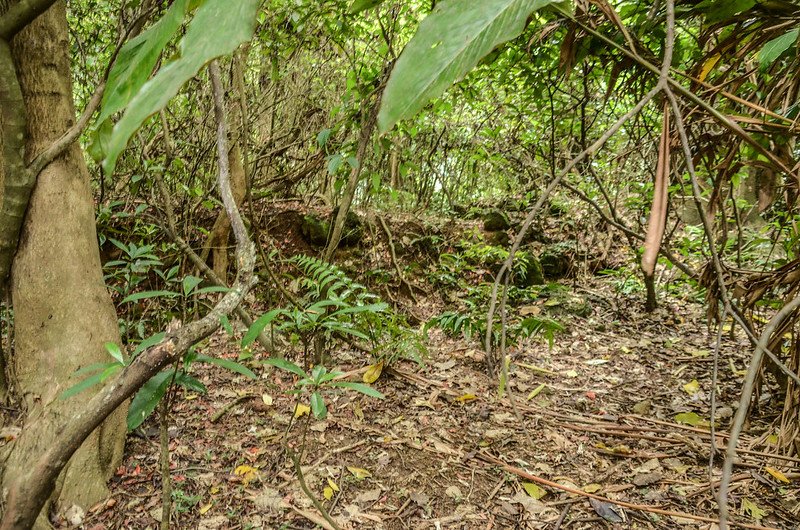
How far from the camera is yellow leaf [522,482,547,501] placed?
1.80 m

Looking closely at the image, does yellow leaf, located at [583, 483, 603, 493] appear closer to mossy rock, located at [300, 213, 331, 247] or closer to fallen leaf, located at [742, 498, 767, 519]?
fallen leaf, located at [742, 498, 767, 519]

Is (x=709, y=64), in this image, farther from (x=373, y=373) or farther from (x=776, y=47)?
(x=373, y=373)

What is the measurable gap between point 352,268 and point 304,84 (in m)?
2.08

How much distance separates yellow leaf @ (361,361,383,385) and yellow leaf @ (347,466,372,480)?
690 millimetres

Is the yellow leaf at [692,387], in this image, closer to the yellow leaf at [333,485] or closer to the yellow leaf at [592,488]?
the yellow leaf at [592,488]

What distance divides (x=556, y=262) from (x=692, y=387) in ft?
8.72

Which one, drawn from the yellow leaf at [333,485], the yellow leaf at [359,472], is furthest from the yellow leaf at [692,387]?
the yellow leaf at [333,485]

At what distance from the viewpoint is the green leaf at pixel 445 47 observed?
0.93 feet

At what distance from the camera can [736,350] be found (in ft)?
9.64

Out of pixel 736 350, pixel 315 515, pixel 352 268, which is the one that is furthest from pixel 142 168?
pixel 736 350

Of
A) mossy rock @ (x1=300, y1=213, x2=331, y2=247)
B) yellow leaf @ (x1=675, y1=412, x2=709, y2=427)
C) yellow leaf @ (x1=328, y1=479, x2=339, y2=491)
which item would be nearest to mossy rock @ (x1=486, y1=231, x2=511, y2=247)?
mossy rock @ (x1=300, y1=213, x2=331, y2=247)

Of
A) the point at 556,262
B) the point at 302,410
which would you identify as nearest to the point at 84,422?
the point at 302,410

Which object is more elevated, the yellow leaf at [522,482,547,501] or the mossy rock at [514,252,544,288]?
the yellow leaf at [522,482,547,501]

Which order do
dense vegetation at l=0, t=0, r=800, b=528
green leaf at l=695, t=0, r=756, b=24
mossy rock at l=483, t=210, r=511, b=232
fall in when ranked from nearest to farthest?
1. dense vegetation at l=0, t=0, r=800, b=528
2. green leaf at l=695, t=0, r=756, b=24
3. mossy rock at l=483, t=210, r=511, b=232
